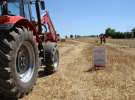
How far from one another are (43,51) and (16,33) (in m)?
3.95

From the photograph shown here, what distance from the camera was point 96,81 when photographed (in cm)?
1041

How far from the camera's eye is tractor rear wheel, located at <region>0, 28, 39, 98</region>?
7.19m

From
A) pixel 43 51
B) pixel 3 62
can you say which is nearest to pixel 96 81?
pixel 43 51

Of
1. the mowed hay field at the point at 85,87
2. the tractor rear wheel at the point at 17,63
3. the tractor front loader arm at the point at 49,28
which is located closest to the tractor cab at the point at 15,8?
the tractor rear wheel at the point at 17,63

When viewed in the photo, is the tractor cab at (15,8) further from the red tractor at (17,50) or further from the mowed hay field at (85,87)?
the mowed hay field at (85,87)

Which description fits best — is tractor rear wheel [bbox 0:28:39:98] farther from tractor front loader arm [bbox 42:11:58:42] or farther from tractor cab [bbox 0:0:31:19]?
tractor front loader arm [bbox 42:11:58:42]

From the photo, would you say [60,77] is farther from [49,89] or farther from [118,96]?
[118,96]

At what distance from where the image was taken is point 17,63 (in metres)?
8.05

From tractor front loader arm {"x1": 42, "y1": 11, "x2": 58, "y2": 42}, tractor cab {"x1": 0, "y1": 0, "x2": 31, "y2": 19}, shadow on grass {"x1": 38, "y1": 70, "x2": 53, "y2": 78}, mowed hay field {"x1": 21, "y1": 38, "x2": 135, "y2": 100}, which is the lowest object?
shadow on grass {"x1": 38, "y1": 70, "x2": 53, "y2": 78}

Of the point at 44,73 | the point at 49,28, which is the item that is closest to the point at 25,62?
the point at 44,73

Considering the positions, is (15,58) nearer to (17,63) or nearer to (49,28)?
(17,63)

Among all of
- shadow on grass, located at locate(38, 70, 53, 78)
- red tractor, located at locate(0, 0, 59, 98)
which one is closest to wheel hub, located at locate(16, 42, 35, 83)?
red tractor, located at locate(0, 0, 59, 98)

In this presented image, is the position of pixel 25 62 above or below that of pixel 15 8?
below

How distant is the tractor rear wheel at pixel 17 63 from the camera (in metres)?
7.19
